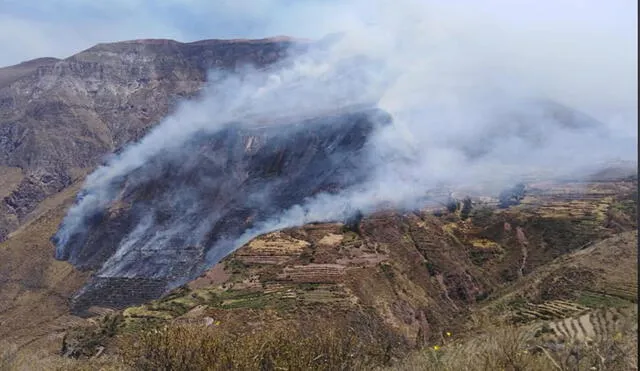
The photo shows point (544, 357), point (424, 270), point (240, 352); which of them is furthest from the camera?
point (424, 270)

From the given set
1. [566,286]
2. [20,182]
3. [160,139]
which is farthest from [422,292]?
[20,182]

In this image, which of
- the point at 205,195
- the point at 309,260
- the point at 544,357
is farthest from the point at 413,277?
the point at 205,195

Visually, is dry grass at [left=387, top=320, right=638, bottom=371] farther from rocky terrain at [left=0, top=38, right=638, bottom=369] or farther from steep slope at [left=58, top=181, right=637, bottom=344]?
steep slope at [left=58, top=181, right=637, bottom=344]

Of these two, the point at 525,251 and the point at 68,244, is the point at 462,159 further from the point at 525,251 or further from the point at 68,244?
the point at 68,244

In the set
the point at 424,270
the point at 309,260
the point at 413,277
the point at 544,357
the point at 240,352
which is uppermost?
the point at 240,352

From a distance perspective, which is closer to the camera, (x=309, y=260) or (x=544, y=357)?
(x=544, y=357)

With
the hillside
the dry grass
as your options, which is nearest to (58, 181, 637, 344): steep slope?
the hillside

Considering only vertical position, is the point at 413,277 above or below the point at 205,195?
above

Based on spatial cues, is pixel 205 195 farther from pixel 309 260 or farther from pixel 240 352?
pixel 240 352

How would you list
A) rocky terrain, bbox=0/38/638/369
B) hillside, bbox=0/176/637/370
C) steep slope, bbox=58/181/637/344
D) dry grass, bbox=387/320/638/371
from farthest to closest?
1. steep slope, bbox=58/181/637/344
2. hillside, bbox=0/176/637/370
3. rocky terrain, bbox=0/38/638/369
4. dry grass, bbox=387/320/638/371

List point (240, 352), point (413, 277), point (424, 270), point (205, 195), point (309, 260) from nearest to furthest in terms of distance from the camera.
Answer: point (240, 352) < point (309, 260) < point (413, 277) < point (424, 270) < point (205, 195)

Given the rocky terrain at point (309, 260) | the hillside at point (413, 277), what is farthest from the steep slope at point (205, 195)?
the hillside at point (413, 277)

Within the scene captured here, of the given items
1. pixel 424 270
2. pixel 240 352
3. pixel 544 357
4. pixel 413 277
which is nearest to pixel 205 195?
pixel 424 270

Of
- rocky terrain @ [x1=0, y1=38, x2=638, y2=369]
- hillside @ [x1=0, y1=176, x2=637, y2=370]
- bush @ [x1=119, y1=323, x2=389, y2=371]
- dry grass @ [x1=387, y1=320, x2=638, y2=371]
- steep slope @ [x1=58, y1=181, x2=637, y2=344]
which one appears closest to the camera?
dry grass @ [x1=387, y1=320, x2=638, y2=371]
